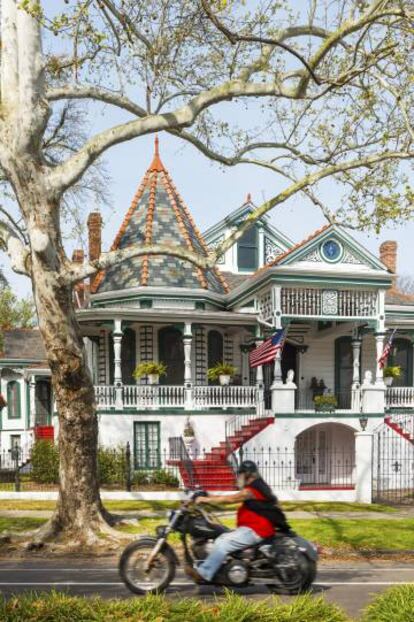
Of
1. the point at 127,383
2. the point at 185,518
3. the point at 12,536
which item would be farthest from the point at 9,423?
the point at 185,518

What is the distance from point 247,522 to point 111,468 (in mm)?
14080

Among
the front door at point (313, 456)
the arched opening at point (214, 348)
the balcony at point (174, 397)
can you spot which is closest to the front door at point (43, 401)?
the arched opening at point (214, 348)

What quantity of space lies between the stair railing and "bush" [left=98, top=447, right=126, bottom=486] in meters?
1.85

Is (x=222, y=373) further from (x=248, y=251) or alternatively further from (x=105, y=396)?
(x=248, y=251)

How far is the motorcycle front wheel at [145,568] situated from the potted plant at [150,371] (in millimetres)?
14849

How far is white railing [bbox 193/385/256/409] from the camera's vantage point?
23.4 metres

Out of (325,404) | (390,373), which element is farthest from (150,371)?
(390,373)

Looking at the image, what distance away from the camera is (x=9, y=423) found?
36.8 m

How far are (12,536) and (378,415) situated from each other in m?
13.5

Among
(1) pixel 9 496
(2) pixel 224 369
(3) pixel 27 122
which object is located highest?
(3) pixel 27 122

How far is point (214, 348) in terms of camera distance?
1013 inches

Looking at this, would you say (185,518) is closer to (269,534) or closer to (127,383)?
(269,534)

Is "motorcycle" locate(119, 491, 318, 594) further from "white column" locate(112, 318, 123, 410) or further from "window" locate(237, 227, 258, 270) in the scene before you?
"window" locate(237, 227, 258, 270)

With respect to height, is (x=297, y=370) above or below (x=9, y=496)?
above
